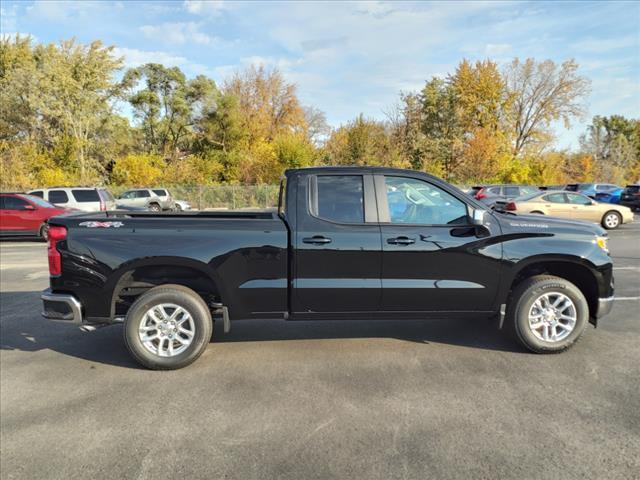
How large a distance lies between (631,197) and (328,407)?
25472 mm

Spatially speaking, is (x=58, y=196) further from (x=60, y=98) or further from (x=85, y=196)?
(x=60, y=98)

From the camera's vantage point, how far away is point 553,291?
4.21 meters

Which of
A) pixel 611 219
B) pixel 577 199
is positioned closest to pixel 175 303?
pixel 577 199

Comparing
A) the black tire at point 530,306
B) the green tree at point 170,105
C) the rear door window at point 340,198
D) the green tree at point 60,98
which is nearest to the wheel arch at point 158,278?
the rear door window at point 340,198

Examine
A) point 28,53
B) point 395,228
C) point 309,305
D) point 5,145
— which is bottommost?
point 309,305

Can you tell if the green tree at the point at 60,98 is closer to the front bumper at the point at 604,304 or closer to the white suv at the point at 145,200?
the white suv at the point at 145,200

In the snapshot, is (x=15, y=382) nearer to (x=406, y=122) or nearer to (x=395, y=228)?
(x=395, y=228)

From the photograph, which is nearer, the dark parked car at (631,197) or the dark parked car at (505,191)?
the dark parked car at (505,191)

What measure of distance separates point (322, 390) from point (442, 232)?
1818mm

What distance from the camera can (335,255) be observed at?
4.00 metres

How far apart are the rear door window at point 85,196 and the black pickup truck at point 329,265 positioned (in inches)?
530

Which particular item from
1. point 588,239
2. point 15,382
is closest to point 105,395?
point 15,382

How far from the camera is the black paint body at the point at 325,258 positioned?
3930mm

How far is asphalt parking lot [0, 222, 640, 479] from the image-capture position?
267cm
